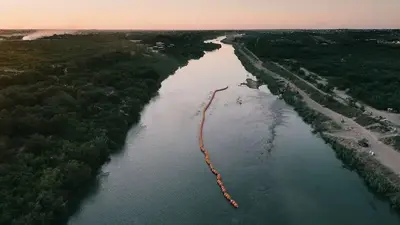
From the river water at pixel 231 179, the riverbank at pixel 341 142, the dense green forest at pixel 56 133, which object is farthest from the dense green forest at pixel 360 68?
the dense green forest at pixel 56 133

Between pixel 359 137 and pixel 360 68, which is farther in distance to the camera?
pixel 360 68

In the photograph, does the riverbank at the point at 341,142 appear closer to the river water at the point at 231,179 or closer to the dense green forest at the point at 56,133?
the river water at the point at 231,179

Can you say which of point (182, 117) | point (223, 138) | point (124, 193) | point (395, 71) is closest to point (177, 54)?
point (395, 71)

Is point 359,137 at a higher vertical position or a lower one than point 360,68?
higher

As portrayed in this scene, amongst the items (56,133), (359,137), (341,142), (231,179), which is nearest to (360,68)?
(359,137)

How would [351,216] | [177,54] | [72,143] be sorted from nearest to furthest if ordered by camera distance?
[351,216] < [72,143] < [177,54]

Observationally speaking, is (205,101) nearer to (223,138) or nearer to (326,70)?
(223,138)

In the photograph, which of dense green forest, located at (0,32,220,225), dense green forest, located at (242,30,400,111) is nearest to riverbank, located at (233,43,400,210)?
dense green forest, located at (242,30,400,111)

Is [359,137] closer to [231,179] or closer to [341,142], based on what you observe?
[341,142]
